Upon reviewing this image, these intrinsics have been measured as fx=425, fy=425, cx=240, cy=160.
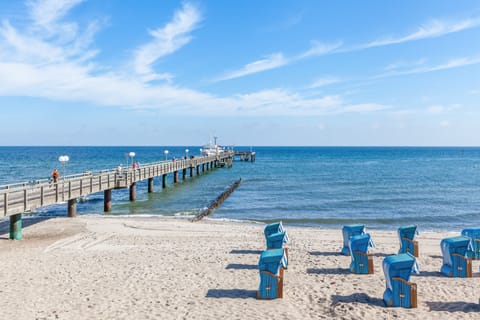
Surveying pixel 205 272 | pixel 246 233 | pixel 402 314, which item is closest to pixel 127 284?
pixel 205 272

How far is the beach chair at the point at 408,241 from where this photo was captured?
1248 centimetres

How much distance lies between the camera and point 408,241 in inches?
496

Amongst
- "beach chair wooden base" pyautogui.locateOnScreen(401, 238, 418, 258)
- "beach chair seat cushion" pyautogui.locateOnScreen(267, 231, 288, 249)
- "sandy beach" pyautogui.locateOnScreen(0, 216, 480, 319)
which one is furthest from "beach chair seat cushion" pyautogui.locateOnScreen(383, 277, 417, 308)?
"beach chair wooden base" pyautogui.locateOnScreen(401, 238, 418, 258)

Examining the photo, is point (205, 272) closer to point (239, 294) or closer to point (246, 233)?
point (239, 294)

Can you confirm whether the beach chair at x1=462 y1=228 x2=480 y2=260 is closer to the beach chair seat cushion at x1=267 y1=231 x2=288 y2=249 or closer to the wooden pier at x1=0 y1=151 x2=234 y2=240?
the beach chair seat cushion at x1=267 y1=231 x2=288 y2=249

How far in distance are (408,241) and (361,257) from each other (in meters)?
2.81

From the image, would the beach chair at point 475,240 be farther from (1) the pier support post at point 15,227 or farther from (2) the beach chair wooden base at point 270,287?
(1) the pier support post at point 15,227

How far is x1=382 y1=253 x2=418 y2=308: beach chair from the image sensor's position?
8.21 meters

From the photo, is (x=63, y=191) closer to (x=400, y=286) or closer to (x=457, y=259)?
(x=400, y=286)

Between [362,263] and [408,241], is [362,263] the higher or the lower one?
the lower one

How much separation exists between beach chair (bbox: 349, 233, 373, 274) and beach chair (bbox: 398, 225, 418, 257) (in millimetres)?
2562

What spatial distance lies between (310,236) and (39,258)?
9.47 m

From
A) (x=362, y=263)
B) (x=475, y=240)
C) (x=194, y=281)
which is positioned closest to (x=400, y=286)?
(x=362, y=263)

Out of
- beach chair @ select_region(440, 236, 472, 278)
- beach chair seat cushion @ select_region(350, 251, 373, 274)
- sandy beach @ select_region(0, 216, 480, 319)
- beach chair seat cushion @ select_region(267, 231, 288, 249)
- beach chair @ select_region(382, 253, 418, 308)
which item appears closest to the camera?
sandy beach @ select_region(0, 216, 480, 319)
